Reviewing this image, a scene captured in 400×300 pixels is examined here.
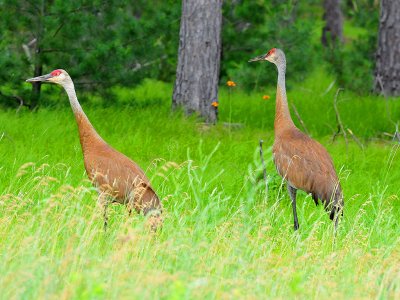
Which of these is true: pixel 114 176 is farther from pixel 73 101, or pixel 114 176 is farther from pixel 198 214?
pixel 73 101

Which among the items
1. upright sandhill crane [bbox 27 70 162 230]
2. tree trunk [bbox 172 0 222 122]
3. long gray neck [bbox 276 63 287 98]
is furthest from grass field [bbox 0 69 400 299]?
long gray neck [bbox 276 63 287 98]

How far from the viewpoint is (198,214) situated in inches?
242

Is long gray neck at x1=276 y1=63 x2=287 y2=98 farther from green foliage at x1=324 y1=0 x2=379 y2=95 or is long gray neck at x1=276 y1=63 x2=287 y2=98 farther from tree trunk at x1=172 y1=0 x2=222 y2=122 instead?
green foliage at x1=324 y1=0 x2=379 y2=95

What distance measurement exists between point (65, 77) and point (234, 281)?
285 cm

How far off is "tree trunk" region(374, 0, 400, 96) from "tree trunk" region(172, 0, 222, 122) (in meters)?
2.84

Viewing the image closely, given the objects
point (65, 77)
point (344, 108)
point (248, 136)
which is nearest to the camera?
point (65, 77)

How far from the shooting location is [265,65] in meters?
13.1

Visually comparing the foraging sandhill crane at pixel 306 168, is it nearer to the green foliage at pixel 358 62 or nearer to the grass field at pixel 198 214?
the grass field at pixel 198 214

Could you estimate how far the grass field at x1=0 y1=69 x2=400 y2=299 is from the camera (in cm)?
443

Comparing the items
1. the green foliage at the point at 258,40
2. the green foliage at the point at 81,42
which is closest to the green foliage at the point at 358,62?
the green foliage at the point at 258,40

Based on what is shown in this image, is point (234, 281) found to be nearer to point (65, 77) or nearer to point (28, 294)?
point (28, 294)

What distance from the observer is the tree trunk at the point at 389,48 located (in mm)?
12555

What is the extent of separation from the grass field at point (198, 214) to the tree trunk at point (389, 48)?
0.56 meters

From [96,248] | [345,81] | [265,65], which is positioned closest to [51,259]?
[96,248]
